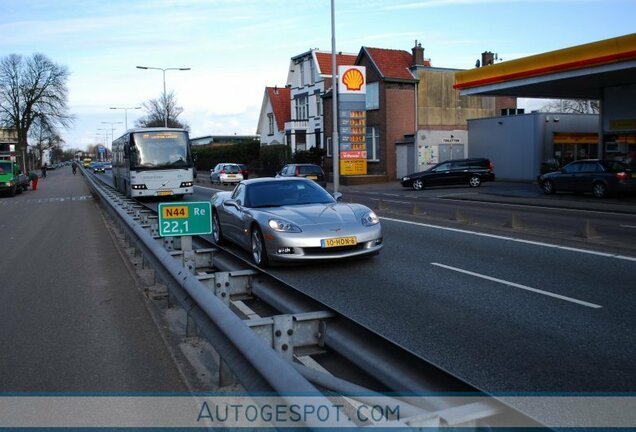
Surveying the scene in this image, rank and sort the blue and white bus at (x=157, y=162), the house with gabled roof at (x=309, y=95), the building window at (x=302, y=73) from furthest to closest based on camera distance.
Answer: the building window at (x=302, y=73)
the house with gabled roof at (x=309, y=95)
the blue and white bus at (x=157, y=162)

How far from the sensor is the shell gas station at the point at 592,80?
20.5 meters

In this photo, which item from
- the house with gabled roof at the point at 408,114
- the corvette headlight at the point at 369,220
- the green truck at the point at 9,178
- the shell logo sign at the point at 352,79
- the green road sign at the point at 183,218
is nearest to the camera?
the green road sign at the point at 183,218

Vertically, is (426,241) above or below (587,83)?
below

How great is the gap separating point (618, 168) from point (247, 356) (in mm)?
21359

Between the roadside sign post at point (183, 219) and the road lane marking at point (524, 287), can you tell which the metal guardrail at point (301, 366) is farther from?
the road lane marking at point (524, 287)

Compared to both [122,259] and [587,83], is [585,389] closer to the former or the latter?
[122,259]

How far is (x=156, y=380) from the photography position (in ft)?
15.1

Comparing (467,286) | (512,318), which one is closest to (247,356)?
(512,318)

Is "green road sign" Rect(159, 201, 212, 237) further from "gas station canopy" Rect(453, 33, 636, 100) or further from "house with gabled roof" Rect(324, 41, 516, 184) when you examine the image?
"house with gabled roof" Rect(324, 41, 516, 184)

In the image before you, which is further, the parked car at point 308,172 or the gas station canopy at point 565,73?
the parked car at point 308,172

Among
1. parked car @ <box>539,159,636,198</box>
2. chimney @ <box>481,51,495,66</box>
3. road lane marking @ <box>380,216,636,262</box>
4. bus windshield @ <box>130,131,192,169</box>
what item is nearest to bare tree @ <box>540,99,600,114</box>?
chimney @ <box>481,51,495,66</box>

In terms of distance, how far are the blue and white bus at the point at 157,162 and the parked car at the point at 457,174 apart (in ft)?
40.6

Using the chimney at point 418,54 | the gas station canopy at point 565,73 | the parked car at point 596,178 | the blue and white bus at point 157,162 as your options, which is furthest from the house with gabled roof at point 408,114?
the parked car at point 596,178

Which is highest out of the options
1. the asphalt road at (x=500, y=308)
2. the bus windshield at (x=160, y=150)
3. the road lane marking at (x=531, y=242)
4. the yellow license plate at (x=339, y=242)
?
the bus windshield at (x=160, y=150)
